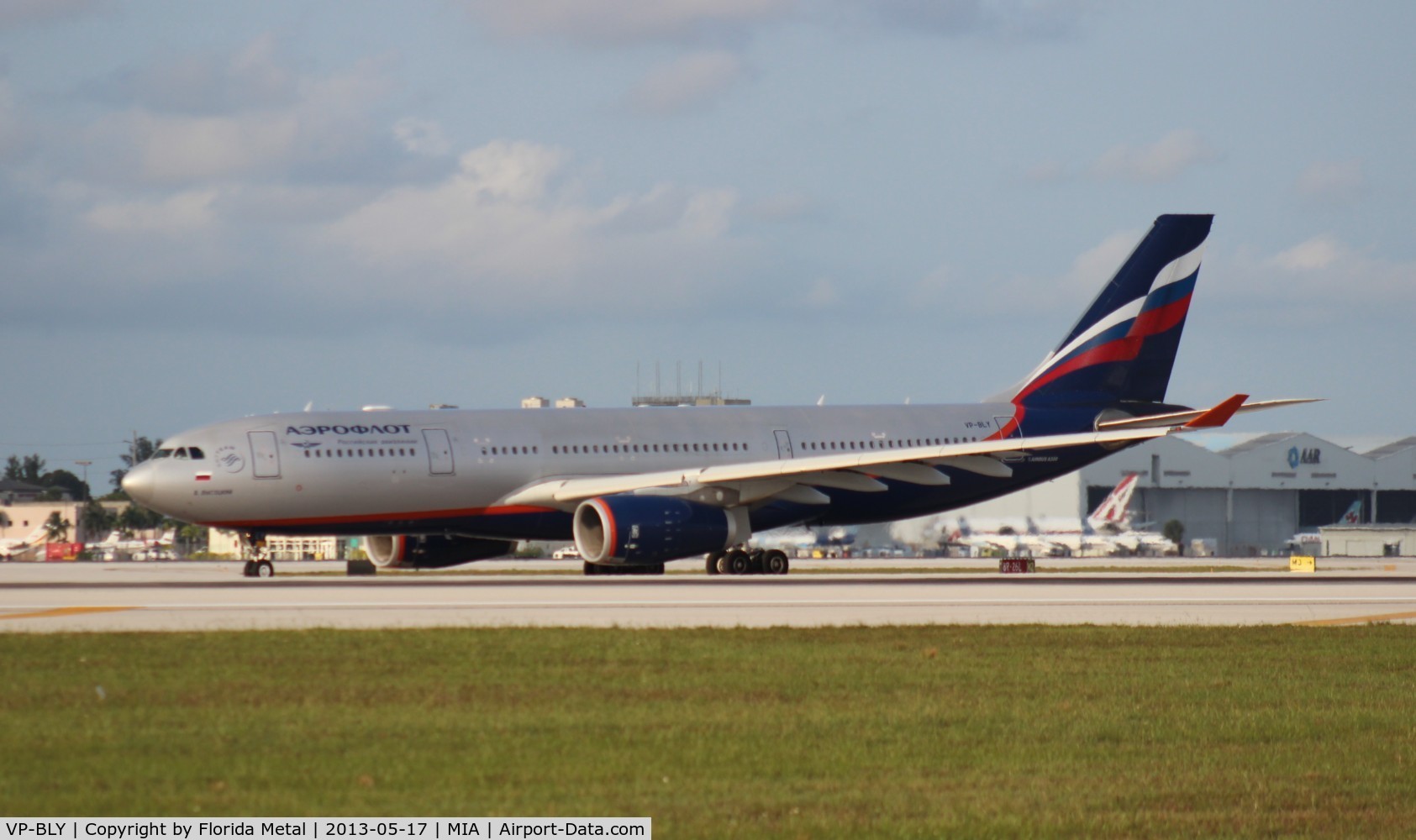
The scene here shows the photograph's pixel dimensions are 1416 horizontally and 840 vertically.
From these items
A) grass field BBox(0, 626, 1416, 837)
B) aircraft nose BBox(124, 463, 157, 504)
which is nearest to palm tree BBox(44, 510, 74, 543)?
aircraft nose BBox(124, 463, 157, 504)

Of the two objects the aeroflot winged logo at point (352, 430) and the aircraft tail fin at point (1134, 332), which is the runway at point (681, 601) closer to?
the aeroflot winged logo at point (352, 430)

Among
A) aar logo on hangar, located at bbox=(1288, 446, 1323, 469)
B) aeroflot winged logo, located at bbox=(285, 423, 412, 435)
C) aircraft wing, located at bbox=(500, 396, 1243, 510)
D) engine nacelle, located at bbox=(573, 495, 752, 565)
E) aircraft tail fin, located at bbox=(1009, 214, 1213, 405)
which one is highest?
aircraft tail fin, located at bbox=(1009, 214, 1213, 405)

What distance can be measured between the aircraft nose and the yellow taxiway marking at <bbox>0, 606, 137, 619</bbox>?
37.6ft

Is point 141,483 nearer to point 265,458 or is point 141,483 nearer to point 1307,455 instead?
point 265,458

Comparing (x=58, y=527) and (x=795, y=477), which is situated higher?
(x=795, y=477)

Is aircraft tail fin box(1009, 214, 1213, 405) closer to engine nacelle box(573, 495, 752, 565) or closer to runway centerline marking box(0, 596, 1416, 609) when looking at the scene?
engine nacelle box(573, 495, 752, 565)

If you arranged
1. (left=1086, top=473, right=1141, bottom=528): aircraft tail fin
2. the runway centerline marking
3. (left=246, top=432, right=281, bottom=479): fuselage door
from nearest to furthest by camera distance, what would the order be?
the runway centerline marking, (left=246, top=432, right=281, bottom=479): fuselage door, (left=1086, top=473, right=1141, bottom=528): aircraft tail fin

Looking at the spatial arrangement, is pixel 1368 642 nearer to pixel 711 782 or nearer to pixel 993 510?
pixel 711 782

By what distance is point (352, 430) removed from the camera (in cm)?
3678

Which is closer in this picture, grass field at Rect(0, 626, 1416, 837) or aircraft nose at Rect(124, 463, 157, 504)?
grass field at Rect(0, 626, 1416, 837)

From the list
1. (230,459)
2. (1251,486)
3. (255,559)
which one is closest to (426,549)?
(255,559)

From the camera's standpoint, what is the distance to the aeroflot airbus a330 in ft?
117

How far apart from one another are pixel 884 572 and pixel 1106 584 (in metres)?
11.5

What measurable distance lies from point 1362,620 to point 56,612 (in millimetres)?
17222
